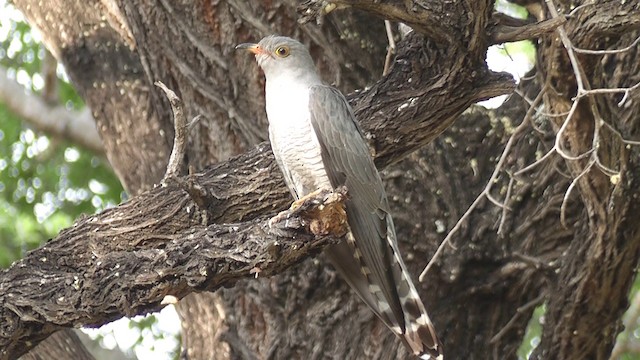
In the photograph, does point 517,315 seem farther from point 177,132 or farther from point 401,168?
point 177,132

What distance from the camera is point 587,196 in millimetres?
4426

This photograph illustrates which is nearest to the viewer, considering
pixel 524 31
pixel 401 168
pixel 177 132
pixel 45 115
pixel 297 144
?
pixel 177 132

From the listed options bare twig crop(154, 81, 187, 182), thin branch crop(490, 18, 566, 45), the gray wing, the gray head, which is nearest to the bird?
the gray wing

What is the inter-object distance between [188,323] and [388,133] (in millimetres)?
1882

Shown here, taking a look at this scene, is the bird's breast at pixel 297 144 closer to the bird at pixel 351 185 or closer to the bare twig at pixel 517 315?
the bird at pixel 351 185

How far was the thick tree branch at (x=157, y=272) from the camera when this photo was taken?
11.2ft

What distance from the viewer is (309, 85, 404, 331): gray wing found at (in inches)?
156

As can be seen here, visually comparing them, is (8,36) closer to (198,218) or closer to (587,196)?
(198,218)

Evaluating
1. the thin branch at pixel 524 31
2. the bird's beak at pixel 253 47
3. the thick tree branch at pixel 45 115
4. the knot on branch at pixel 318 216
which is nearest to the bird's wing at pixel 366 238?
the knot on branch at pixel 318 216

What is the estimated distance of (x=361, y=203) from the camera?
4023 millimetres

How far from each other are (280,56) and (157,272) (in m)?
1.51

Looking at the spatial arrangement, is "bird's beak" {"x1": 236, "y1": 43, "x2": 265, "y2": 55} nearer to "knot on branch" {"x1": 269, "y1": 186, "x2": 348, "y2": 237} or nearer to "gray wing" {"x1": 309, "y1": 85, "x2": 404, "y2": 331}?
"gray wing" {"x1": 309, "y1": 85, "x2": 404, "y2": 331}

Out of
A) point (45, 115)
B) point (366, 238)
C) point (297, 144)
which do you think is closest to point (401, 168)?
point (297, 144)

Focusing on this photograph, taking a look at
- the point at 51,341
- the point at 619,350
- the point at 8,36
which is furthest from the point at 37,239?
the point at 619,350
